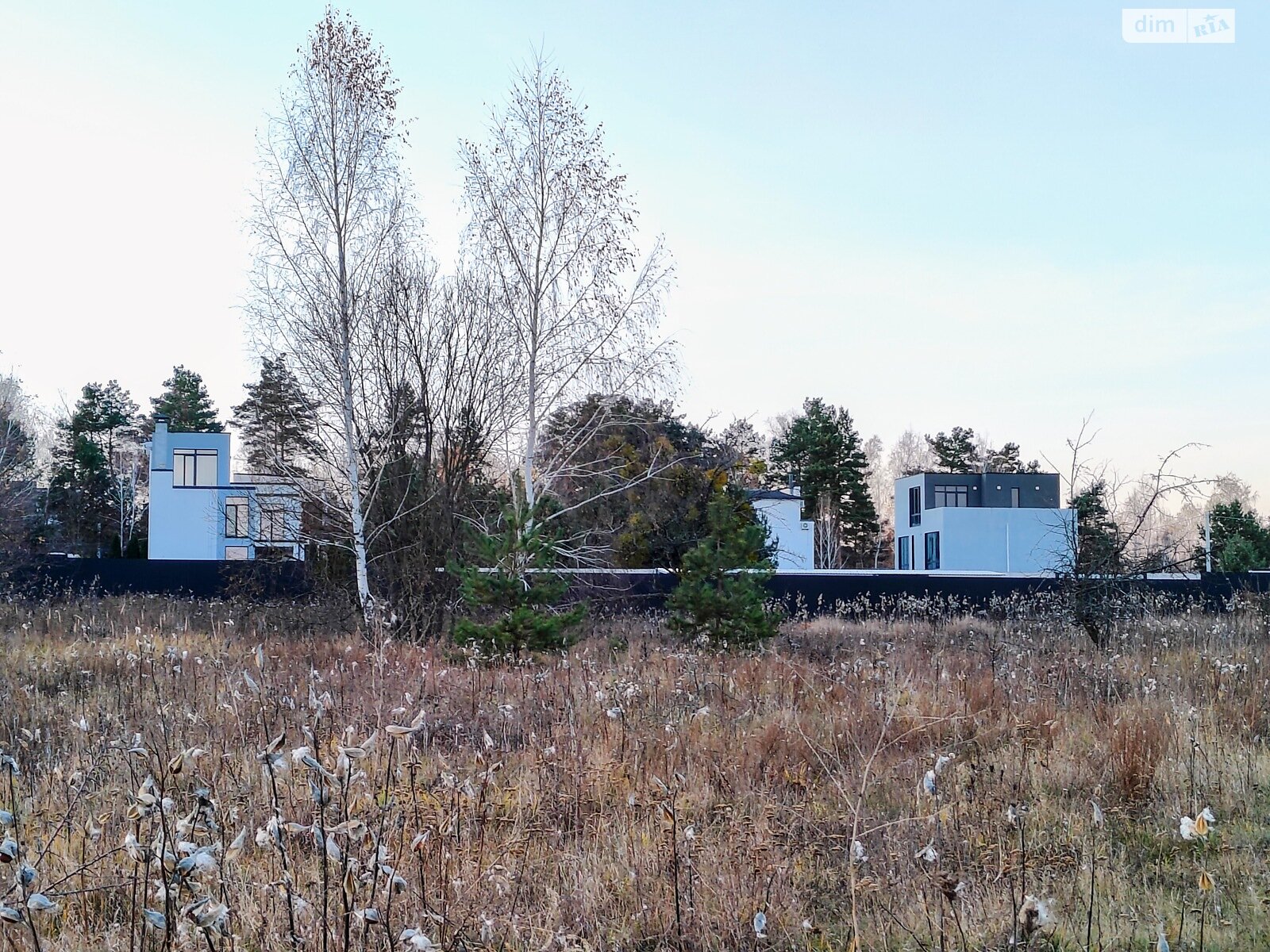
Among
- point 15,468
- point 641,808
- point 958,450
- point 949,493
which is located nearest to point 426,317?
point 641,808

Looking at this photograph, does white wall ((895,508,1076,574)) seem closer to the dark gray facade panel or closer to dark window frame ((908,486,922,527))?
the dark gray facade panel

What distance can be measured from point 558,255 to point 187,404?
39598mm

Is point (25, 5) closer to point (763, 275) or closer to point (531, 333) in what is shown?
point (531, 333)

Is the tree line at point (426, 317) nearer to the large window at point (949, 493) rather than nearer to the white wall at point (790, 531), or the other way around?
the white wall at point (790, 531)

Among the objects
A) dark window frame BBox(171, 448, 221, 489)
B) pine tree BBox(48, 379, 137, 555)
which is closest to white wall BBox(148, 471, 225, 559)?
dark window frame BBox(171, 448, 221, 489)

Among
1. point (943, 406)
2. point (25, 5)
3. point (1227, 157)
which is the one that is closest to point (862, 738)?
point (1227, 157)

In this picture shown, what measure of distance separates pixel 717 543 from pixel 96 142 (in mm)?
8601

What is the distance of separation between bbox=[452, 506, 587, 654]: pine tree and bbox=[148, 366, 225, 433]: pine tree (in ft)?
138

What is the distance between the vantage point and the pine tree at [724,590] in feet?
34.9

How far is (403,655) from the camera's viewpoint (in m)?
9.30

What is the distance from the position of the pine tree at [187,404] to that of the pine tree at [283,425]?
35.3 meters

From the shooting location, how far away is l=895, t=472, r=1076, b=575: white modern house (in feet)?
Result: 129

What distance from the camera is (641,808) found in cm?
424

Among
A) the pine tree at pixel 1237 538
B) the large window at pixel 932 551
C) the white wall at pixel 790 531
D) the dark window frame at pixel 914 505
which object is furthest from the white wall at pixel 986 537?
the pine tree at pixel 1237 538
